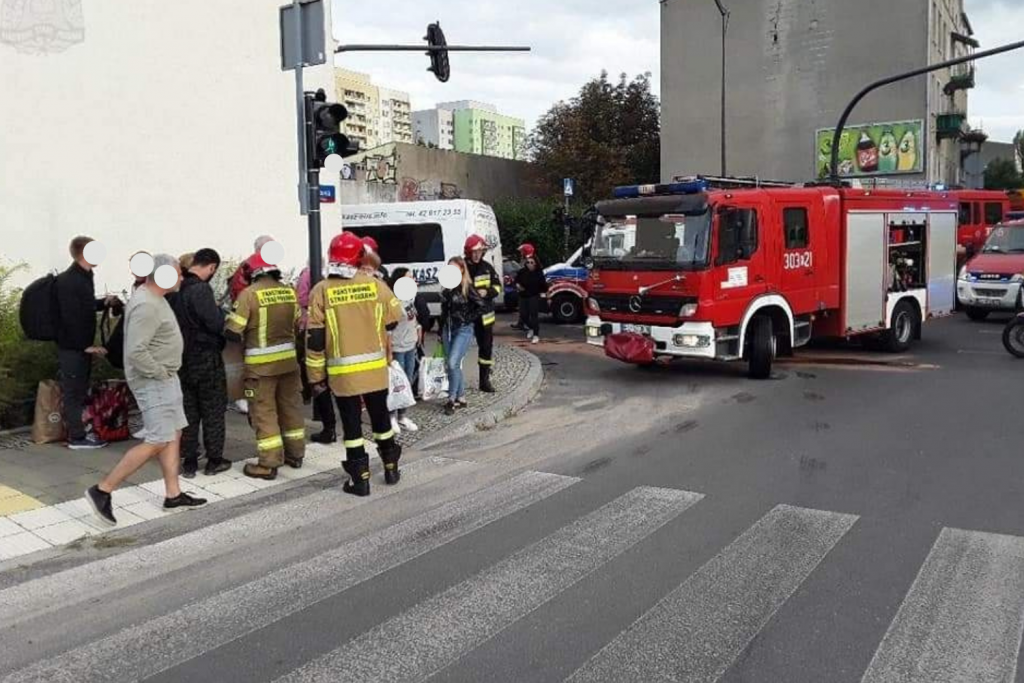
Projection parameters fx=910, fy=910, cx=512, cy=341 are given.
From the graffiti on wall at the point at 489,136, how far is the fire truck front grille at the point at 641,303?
52.8m

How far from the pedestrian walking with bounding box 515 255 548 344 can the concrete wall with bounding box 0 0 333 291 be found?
3748 mm

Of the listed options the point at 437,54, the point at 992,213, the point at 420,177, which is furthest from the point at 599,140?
the point at 437,54

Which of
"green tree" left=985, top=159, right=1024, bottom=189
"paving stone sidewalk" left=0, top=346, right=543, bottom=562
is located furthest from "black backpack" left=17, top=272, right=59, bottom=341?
"green tree" left=985, top=159, right=1024, bottom=189

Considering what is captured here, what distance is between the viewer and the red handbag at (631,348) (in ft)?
36.9

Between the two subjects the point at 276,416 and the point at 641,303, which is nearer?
the point at 276,416

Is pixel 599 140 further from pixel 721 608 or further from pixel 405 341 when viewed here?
pixel 721 608

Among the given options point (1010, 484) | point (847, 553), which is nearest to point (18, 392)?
point (847, 553)

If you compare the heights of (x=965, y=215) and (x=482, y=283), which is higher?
(x=965, y=215)

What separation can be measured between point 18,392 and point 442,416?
3.97 meters

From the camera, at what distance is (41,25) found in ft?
36.5

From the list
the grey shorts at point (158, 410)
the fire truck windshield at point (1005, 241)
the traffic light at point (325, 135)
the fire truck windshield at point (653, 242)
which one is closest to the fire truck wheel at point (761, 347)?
the fire truck windshield at point (653, 242)

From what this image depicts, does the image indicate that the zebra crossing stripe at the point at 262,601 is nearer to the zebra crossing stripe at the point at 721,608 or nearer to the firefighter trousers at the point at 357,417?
the firefighter trousers at the point at 357,417

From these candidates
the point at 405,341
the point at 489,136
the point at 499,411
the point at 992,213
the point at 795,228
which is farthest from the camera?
the point at 489,136

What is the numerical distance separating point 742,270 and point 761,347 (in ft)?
3.48
